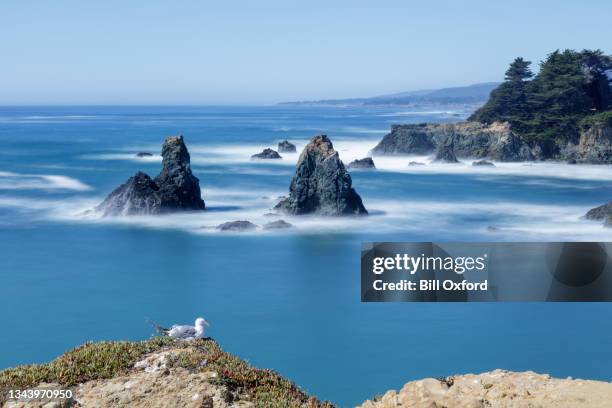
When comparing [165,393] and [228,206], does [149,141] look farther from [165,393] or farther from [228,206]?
[165,393]

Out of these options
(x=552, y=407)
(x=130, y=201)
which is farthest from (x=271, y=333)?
(x=130, y=201)

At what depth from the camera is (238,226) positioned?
3409 cm

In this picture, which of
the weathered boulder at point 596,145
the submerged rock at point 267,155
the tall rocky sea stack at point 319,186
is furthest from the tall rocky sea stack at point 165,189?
the weathered boulder at point 596,145

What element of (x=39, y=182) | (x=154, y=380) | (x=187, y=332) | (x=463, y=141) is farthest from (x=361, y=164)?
(x=154, y=380)

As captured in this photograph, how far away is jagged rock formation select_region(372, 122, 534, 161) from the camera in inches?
2709

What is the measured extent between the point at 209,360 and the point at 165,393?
89 centimetres

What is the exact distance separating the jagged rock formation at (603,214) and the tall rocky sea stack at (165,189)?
20644 mm

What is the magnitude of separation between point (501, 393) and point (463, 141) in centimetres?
6427

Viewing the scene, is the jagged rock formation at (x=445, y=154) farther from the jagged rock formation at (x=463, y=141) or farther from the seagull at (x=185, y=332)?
the seagull at (x=185, y=332)

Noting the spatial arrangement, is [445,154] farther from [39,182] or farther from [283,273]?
[283,273]

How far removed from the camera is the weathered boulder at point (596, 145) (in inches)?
2616

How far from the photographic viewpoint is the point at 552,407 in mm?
9062

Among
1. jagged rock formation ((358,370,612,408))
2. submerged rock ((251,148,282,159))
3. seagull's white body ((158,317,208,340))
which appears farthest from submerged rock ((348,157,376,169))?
jagged rock formation ((358,370,612,408))

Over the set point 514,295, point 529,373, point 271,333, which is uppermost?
point 529,373
